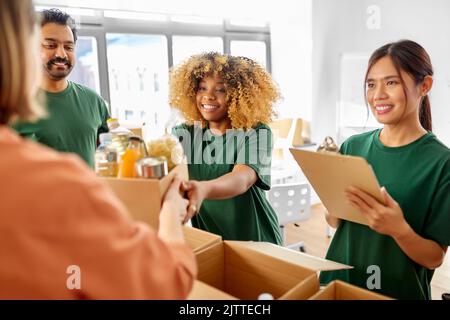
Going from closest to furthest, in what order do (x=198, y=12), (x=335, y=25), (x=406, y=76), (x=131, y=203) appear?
(x=131, y=203), (x=406, y=76), (x=198, y=12), (x=335, y=25)

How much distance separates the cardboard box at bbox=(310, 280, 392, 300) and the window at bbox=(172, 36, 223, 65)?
352 centimetres

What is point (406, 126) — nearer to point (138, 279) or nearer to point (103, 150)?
point (103, 150)

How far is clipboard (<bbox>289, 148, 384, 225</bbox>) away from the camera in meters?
0.95

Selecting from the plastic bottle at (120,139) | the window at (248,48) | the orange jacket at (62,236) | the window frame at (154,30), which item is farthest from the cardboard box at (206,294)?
the window at (248,48)

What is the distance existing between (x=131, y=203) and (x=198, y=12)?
3.28 m

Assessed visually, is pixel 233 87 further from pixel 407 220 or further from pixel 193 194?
pixel 407 220

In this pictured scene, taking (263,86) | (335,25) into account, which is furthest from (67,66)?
(335,25)

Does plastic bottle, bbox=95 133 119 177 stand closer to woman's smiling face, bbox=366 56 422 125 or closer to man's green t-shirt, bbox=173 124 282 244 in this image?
man's green t-shirt, bbox=173 124 282 244

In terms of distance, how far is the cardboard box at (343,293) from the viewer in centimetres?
80

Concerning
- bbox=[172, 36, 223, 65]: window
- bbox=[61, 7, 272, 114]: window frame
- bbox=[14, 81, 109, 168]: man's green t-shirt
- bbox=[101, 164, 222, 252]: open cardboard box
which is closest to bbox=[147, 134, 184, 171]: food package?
bbox=[101, 164, 222, 252]: open cardboard box

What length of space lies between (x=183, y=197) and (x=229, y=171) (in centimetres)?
53

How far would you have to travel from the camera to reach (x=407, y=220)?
119 cm

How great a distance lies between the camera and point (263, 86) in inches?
71.9
